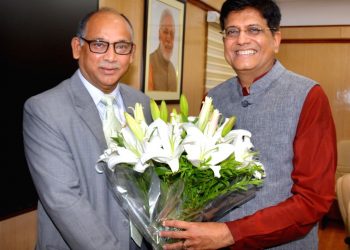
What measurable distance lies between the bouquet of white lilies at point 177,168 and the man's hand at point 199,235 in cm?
3

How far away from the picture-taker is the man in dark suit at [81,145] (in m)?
1.45

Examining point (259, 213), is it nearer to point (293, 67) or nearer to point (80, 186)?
point (80, 186)

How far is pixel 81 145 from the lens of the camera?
156 cm

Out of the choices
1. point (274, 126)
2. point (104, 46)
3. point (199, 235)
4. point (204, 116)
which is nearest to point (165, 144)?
point (204, 116)

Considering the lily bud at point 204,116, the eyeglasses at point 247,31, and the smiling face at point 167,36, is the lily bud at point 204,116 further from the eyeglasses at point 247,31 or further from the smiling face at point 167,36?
the smiling face at point 167,36

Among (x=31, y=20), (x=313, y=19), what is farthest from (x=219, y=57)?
(x=31, y=20)

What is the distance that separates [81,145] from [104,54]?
399 mm

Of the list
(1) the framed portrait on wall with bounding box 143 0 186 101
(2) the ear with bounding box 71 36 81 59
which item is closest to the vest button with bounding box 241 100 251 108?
(2) the ear with bounding box 71 36 81 59

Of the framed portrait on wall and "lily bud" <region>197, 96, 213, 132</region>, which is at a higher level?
the framed portrait on wall

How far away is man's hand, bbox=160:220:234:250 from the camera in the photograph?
4.34ft

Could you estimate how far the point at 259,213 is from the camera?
59.4 inches

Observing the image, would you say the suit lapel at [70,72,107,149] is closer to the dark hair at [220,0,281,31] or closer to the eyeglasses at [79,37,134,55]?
the eyeglasses at [79,37,134,55]

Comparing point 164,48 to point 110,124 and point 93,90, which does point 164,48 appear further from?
point 110,124

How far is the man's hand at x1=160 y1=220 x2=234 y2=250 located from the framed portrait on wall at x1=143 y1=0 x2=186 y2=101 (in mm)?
1949
